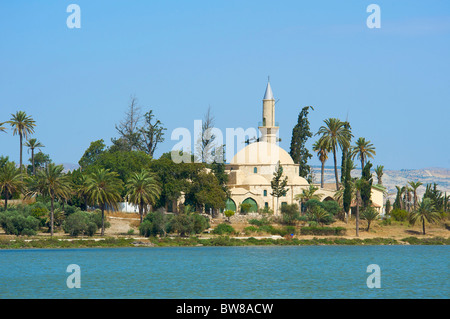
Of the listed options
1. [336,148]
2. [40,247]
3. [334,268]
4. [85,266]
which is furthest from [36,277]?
[336,148]

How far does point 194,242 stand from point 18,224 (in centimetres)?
1561

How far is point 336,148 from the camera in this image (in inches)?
3489

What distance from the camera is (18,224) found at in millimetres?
64250

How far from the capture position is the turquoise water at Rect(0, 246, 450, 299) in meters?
38.6

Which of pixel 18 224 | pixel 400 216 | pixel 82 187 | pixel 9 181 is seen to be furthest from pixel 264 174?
pixel 18 224

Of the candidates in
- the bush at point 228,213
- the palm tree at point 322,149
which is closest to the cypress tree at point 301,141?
the palm tree at point 322,149

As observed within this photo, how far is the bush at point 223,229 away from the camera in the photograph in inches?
2725

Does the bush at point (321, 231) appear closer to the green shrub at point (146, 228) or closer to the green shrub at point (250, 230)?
the green shrub at point (250, 230)

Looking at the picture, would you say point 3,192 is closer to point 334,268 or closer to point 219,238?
point 219,238

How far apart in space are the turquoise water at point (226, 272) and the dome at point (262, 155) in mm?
20987

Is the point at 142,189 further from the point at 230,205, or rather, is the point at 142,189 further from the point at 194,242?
the point at 230,205

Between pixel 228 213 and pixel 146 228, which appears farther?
pixel 228 213

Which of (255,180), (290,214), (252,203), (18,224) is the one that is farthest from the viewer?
(255,180)
